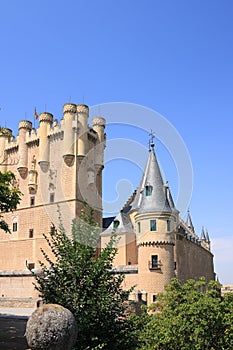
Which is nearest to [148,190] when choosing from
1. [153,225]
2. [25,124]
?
[153,225]

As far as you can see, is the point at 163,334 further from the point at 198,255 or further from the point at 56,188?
Answer: the point at 198,255

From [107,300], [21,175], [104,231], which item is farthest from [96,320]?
[21,175]

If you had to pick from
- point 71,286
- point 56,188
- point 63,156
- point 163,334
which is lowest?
point 163,334

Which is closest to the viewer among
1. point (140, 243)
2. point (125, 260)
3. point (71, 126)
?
point (140, 243)

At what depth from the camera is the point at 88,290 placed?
9297 millimetres

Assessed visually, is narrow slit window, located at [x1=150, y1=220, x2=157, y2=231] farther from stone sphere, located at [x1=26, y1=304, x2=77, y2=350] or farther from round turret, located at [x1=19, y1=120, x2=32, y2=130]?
round turret, located at [x1=19, y1=120, x2=32, y2=130]

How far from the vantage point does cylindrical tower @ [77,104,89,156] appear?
4284 cm

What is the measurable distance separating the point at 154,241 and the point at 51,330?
76.0ft

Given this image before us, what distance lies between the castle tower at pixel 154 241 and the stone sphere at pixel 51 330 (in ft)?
70.7

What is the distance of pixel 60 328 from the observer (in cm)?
636

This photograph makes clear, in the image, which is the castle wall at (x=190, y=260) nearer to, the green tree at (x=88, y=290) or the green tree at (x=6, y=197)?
the green tree at (x=6, y=197)

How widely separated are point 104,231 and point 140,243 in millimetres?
10259

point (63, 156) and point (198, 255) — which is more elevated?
point (63, 156)

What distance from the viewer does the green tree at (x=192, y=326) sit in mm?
12055
